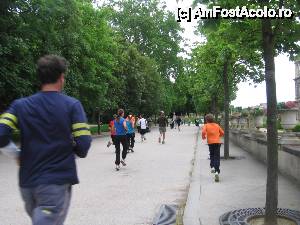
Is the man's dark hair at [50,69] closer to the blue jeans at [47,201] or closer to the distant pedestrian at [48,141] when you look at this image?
the distant pedestrian at [48,141]

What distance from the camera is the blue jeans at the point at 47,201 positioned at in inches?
147

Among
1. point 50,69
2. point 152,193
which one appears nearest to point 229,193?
point 152,193

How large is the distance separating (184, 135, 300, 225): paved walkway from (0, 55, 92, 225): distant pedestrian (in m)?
A: 3.41

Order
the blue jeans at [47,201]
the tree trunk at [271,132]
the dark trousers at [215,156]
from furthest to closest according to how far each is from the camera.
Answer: the dark trousers at [215,156]
the tree trunk at [271,132]
the blue jeans at [47,201]

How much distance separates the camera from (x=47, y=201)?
12.3 ft

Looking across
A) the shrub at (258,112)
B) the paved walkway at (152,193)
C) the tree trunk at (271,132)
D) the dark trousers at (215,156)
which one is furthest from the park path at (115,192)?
the shrub at (258,112)

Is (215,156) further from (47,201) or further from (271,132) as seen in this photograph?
(47,201)

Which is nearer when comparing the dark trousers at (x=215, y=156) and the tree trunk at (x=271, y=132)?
the tree trunk at (x=271, y=132)

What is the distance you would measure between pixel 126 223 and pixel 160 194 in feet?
8.73

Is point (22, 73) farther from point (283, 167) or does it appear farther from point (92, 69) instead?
point (283, 167)

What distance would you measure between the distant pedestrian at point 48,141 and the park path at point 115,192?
11.1 ft

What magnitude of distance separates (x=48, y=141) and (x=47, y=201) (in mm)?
450

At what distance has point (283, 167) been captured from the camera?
454 inches

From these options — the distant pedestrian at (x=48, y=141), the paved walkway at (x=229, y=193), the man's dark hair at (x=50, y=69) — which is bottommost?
the paved walkway at (x=229, y=193)
